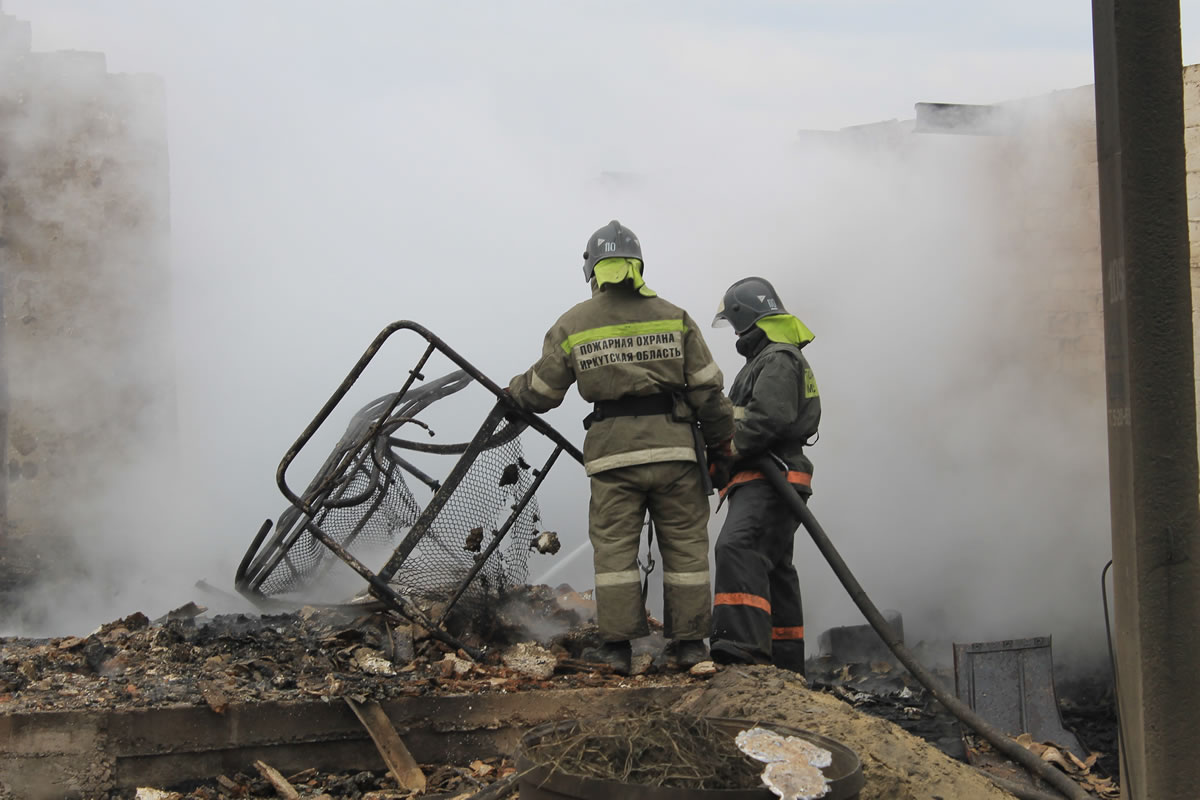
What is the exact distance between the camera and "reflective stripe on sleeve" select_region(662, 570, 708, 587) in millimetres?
4566

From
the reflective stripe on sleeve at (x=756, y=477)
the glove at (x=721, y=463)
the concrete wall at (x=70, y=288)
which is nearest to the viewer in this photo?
the glove at (x=721, y=463)

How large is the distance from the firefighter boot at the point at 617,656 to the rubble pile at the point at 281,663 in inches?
2.0

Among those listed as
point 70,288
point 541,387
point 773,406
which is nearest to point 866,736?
point 773,406

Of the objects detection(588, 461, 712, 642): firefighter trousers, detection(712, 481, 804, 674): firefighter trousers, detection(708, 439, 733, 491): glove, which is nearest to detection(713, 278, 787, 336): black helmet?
detection(708, 439, 733, 491): glove

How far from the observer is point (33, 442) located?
26.1 feet

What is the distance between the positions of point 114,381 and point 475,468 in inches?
175

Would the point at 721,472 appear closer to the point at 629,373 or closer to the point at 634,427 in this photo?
the point at 634,427

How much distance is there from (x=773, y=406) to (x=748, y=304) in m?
0.56

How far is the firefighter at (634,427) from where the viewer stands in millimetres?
4543

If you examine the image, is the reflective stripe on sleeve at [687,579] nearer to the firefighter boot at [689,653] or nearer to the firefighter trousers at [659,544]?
the firefighter trousers at [659,544]

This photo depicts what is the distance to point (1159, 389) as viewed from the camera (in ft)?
8.86

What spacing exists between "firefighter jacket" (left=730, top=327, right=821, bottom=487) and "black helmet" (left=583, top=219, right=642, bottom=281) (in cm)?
85

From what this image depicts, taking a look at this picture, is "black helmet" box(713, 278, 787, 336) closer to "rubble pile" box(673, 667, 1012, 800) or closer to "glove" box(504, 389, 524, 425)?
"glove" box(504, 389, 524, 425)

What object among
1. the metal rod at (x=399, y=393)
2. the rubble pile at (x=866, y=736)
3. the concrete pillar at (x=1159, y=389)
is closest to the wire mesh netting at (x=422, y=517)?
the metal rod at (x=399, y=393)
